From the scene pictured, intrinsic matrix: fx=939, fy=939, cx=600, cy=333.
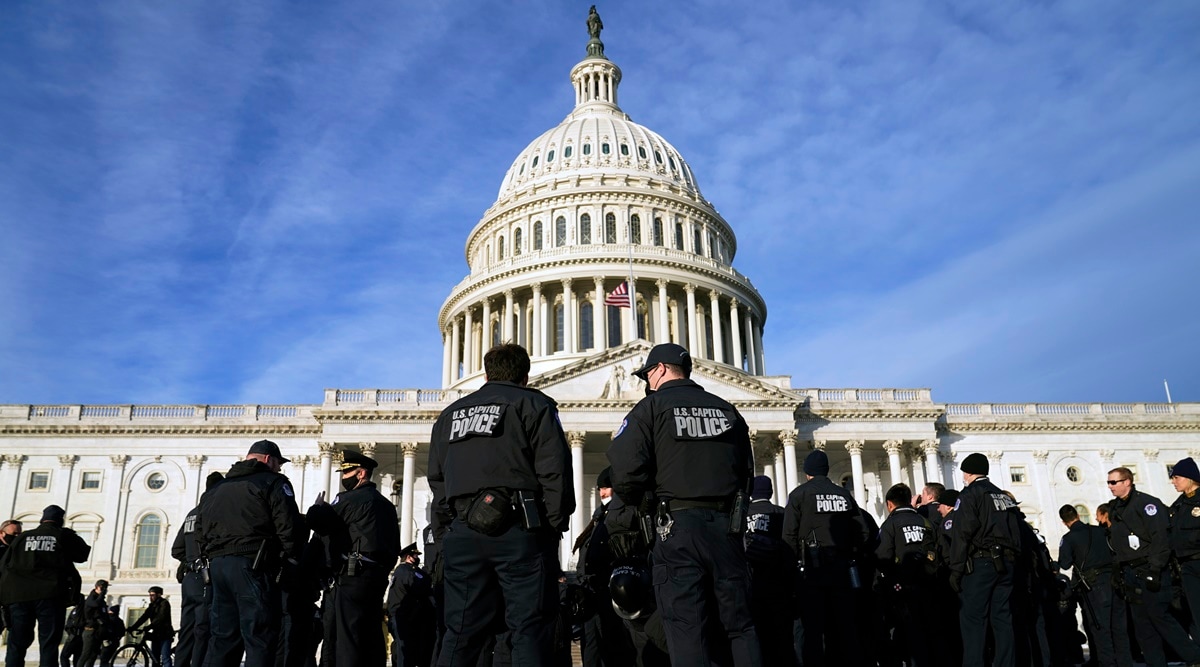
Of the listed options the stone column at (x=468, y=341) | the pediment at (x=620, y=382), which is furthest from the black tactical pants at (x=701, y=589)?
the stone column at (x=468, y=341)

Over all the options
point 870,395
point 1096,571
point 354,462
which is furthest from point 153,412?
point 1096,571

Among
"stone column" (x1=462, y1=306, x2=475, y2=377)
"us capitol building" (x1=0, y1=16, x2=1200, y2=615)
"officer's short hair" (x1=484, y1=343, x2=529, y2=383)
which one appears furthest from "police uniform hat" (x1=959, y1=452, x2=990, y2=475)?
"stone column" (x1=462, y1=306, x2=475, y2=377)

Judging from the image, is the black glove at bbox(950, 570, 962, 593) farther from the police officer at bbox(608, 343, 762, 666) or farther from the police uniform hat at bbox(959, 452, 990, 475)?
the police officer at bbox(608, 343, 762, 666)

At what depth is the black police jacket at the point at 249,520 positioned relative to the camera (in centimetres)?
889

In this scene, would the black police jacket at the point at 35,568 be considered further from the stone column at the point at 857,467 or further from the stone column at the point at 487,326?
the stone column at the point at 487,326

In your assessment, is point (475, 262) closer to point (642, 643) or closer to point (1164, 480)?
point (1164, 480)

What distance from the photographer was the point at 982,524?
10.4m

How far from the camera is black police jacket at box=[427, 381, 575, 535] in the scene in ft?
21.7

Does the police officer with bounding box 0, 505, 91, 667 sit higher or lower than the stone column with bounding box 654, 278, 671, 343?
lower

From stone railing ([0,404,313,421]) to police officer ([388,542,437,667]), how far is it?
126 feet

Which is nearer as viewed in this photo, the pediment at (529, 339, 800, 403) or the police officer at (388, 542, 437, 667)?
the police officer at (388, 542, 437, 667)

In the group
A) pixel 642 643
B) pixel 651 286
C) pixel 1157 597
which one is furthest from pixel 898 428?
pixel 642 643

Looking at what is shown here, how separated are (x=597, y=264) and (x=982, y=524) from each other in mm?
52735

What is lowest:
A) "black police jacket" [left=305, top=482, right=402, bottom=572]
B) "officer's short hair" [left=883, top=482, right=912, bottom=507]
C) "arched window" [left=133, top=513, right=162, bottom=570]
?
"black police jacket" [left=305, top=482, right=402, bottom=572]
